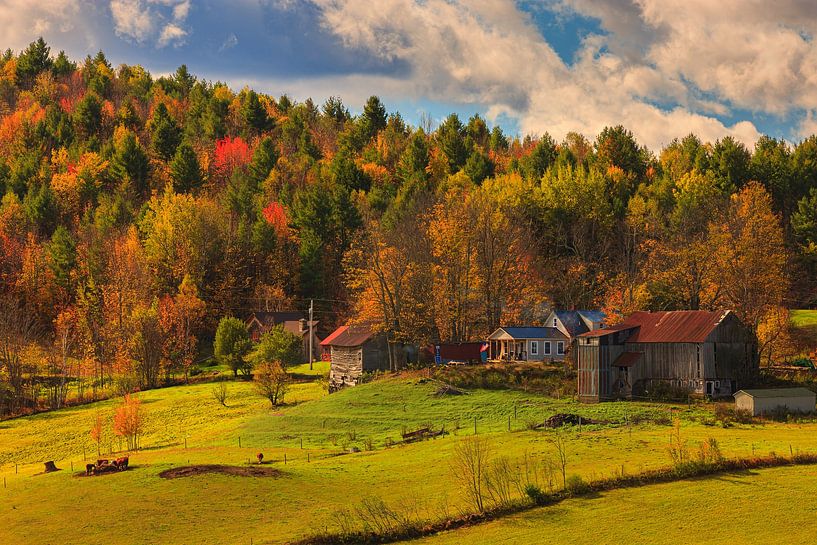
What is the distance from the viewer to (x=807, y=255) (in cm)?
10862

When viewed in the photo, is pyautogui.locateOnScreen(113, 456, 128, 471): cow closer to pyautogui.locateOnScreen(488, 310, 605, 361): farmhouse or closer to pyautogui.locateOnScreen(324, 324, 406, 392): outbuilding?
pyautogui.locateOnScreen(324, 324, 406, 392): outbuilding

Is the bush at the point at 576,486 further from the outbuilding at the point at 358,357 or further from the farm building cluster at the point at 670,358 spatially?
the outbuilding at the point at 358,357

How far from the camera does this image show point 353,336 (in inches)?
3548

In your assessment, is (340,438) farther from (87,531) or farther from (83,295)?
(83,295)

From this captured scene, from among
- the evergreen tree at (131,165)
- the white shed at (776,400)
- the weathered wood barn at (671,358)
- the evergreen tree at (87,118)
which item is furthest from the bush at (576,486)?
the evergreen tree at (87,118)

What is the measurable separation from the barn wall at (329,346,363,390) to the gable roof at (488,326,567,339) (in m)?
14.4

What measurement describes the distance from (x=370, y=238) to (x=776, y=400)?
47315 mm

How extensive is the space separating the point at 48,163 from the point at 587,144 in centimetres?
10904

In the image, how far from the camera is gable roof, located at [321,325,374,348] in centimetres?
8812

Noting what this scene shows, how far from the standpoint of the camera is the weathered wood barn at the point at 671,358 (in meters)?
70.1

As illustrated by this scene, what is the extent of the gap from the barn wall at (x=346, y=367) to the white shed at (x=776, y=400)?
38.0 m

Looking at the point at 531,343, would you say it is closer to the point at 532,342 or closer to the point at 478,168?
the point at 532,342

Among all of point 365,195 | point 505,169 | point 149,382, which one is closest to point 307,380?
point 149,382

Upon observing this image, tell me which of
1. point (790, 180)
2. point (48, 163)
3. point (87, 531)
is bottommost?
point (87, 531)
